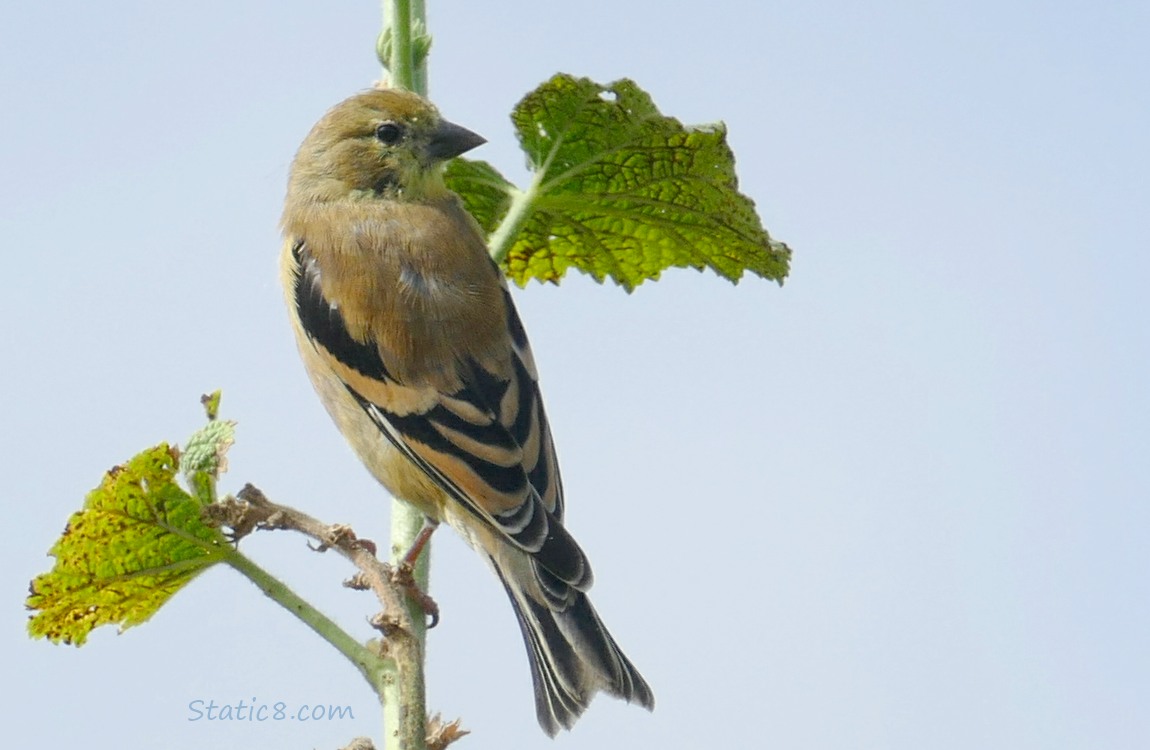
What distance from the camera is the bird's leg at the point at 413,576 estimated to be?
2.43 meters

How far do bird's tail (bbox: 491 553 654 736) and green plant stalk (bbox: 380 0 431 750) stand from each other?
392mm

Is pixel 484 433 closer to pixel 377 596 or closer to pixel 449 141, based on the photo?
pixel 449 141

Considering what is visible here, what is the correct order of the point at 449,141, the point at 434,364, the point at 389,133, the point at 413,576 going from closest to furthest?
the point at 413,576 → the point at 434,364 → the point at 449,141 → the point at 389,133

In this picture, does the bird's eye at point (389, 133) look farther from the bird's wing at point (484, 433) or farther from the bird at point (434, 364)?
the bird's wing at point (484, 433)

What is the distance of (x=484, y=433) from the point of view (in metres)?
3.87

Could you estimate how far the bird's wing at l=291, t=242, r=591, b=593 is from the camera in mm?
3539

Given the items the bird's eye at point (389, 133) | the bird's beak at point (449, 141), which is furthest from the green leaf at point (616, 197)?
the bird's eye at point (389, 133)

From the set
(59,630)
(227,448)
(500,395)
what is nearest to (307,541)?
(227,448)

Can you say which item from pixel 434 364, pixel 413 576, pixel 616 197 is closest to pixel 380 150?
pixel 434 364

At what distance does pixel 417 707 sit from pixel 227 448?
73cm

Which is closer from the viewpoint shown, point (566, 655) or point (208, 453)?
point (208, 453)

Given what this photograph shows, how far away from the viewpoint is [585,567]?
344cm

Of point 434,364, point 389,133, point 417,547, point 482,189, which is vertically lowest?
point 417,547

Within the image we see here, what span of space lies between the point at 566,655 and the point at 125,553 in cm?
114
